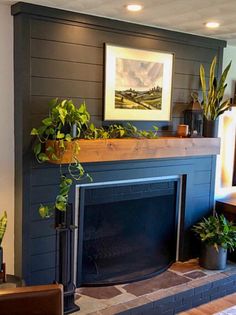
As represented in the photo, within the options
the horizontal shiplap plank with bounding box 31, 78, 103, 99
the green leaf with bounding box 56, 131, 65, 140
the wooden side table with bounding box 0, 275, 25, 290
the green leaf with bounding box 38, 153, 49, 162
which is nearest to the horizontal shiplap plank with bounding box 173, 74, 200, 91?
the horizontal shiplap plank with bounding box 31, 78, 103, 99

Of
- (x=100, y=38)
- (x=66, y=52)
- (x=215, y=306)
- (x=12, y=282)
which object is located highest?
(x=100, y=38)

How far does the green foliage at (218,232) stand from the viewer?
3.65 metres

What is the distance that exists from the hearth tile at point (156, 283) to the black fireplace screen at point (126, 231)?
8cm

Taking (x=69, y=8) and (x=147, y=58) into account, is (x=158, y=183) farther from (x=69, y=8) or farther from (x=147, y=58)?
(x=69, y=8)

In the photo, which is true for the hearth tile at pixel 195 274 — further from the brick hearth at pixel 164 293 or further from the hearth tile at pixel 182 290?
the hearth tile at pixel 182 290

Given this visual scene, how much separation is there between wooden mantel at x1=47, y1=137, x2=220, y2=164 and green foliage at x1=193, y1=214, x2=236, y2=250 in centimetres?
65

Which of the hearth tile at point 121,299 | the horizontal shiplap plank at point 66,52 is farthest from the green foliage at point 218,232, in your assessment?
the horizontal shiplap plank at point 66,52

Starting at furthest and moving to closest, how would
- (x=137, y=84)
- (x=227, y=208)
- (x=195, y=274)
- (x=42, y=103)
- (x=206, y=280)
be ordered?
(x=227, y=208)
(x=195, y=274)
(x=206, y=280)
(x=137, y=84)
(x=42, y=103)

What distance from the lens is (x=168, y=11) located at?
284 centimetres

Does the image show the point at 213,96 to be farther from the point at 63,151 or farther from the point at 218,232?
the point at 63,151

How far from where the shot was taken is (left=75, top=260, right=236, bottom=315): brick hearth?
9.83 feet

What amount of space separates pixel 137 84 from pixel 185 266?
174 centimetres

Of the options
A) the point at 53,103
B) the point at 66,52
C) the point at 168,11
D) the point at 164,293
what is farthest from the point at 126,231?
the point at 168,11

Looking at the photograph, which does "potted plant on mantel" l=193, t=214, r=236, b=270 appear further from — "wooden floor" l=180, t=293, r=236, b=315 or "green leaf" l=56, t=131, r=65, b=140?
"green leaf" l=56, t=131, r=65, b=140
